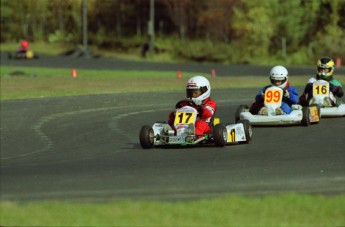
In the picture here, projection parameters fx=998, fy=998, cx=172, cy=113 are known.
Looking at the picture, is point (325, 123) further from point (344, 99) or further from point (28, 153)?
point (344, 99)

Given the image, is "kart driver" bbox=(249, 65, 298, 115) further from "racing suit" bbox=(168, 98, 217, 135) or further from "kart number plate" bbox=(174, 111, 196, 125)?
"kart number plate" bbox=(174, 111, 196, 125)

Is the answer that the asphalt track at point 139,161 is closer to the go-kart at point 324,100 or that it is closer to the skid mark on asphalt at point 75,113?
the skid mark on asphalt at point 75,113

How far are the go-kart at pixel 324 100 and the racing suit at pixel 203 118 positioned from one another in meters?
5.22

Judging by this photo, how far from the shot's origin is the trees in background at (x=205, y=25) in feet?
189

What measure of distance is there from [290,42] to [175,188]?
49.0 meters

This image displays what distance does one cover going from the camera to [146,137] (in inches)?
631

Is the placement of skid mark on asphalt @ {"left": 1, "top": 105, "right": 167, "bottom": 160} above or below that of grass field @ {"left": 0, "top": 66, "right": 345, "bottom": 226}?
below

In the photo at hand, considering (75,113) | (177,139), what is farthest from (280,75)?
(75,113)

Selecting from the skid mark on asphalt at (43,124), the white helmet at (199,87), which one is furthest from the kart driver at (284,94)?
the skid mark on asphalt at (43,124)

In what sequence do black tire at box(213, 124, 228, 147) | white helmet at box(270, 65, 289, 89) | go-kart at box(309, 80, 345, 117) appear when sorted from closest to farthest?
black tire at box(213, 124, 228, 147) < white helmet at box(270, 65, 289, 89) < go-kart at box(309, 80, 345, 117)

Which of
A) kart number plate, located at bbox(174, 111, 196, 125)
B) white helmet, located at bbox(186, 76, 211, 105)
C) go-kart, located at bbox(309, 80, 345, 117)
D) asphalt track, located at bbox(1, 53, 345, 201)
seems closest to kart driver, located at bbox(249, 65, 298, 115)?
asphalt track, located at bbox(1, 53, 345, 201)

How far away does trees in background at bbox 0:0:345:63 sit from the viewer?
57703mm

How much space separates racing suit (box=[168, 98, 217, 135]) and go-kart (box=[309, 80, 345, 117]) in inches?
206

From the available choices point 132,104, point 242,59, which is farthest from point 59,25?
point 132,104
